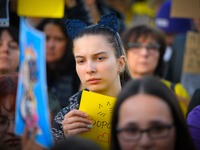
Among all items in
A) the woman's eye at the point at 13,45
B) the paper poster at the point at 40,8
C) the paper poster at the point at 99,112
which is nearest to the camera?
the paper poster at the point at 99,112

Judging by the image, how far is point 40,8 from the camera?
7.85 ft

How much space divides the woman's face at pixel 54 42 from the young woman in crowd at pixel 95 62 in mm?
1593

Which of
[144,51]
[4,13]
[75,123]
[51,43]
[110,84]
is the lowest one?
[75,123]

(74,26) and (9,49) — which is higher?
(74,26)

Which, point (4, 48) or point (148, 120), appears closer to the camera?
point (148, 120)

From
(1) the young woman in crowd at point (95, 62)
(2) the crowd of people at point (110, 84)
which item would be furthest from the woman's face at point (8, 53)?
(1) the young woman in crowd at point (95, 62)

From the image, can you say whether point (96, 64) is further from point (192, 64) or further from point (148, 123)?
point (192, 64)

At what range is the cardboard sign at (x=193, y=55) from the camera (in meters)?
3.37

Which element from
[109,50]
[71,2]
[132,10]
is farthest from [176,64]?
[132,10]

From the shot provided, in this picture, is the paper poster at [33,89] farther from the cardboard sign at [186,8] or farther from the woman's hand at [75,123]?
the cardboard sign at [186,8]

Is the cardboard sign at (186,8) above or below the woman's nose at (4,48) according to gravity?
above

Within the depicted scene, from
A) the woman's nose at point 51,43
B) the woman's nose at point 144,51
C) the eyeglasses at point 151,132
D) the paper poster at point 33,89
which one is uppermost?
the woman's nose at point 51,43

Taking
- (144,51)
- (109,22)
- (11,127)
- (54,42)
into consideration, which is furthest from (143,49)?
(11,127)

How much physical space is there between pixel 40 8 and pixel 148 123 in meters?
1.48
